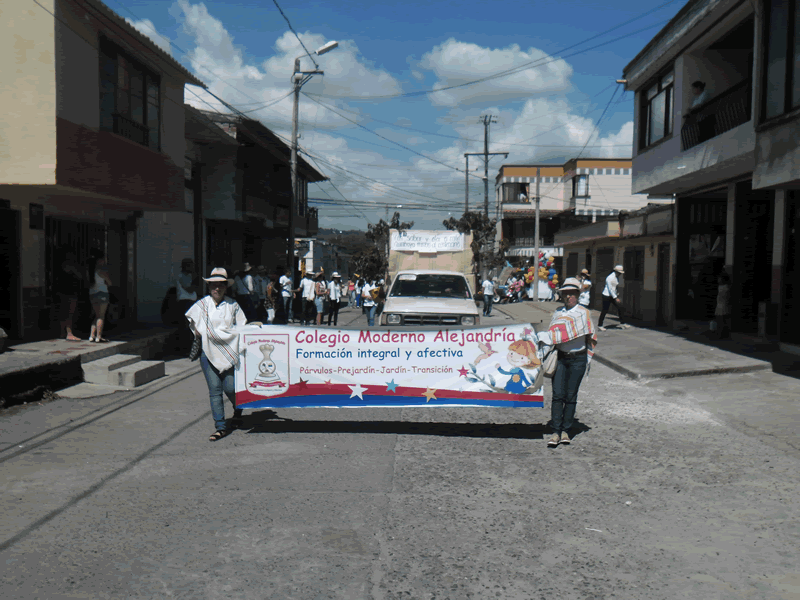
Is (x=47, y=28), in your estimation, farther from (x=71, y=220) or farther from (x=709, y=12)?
(x=709, y=12)

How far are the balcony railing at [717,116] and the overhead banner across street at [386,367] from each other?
10058 millimetres

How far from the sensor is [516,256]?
57125mm

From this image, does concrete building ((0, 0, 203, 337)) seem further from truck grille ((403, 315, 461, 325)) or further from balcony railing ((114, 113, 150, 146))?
truck grille ((403, 315, 461, 325))

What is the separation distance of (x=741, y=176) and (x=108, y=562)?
15.7 metres

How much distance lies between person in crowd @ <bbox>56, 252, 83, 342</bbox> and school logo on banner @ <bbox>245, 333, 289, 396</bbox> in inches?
247

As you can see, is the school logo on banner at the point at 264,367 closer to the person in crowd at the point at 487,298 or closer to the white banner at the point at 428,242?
the white banner at the point at 428,242

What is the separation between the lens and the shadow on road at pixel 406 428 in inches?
300

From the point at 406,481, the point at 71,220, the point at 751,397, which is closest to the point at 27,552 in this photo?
the point at 406,481

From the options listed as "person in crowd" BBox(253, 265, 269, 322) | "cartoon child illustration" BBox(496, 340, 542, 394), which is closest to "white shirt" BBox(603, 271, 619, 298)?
"person in crowd" BBox(253, 265, 269, 322)

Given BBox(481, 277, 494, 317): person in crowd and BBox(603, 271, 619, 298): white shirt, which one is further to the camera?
BBox(481, 277, 494, 317): person in crowd

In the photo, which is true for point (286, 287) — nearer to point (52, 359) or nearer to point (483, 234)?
point (52, 359)

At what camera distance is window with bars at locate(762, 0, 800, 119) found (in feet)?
38.1

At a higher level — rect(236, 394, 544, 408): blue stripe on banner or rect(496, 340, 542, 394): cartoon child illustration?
rect(496, 340, 542, 394): cartoon child illustration

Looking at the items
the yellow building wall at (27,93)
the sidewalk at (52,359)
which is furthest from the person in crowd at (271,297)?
the yellow building wall at (27,93)
